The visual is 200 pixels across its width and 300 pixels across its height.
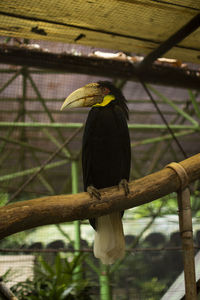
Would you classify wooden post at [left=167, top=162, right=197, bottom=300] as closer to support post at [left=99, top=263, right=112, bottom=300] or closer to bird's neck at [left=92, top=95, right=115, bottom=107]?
bird's neck at [left=92, top=95, right=115, bottom=107]

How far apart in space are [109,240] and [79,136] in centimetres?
206

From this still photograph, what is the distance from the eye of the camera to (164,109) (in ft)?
12.1

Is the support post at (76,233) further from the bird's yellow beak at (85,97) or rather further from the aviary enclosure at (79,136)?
the bird's yellow beak at (85,97)

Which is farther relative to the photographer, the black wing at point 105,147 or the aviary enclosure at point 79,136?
the black wing at point 105,147

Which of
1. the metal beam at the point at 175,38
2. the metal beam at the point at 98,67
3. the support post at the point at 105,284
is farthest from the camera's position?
the support post at the point at 105,284

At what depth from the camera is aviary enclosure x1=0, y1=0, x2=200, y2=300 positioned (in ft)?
4.43

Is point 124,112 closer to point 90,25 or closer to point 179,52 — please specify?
point 90,25

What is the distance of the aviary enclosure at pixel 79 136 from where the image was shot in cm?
135

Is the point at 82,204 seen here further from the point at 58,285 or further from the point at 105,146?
the point at 58,285

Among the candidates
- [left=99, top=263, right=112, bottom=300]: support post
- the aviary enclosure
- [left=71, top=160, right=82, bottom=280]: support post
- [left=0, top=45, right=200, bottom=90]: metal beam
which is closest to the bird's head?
the aviary enclosure

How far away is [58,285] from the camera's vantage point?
248cm

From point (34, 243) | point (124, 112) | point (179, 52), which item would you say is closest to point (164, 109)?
point (179, 52)

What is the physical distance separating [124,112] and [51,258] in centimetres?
155

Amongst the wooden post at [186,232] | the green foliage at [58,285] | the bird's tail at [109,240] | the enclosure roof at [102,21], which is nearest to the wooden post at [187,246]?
the wooden post at [186,232]
